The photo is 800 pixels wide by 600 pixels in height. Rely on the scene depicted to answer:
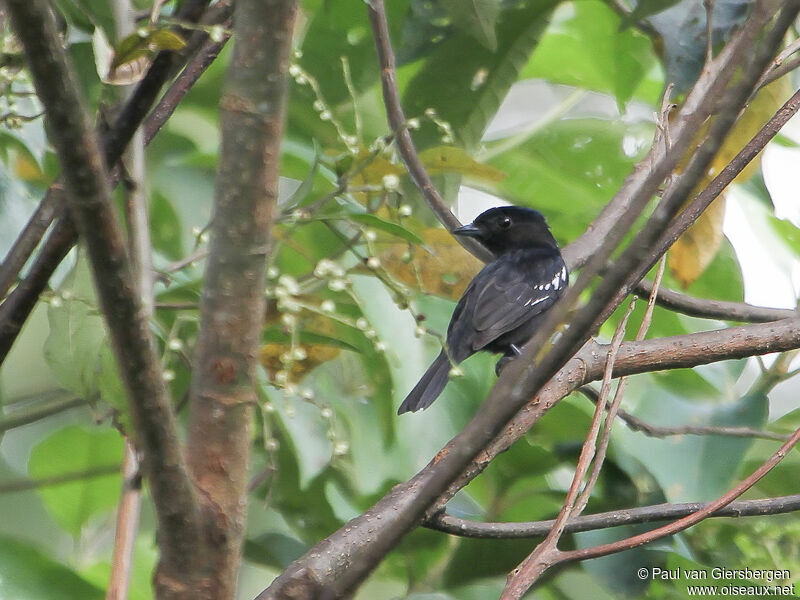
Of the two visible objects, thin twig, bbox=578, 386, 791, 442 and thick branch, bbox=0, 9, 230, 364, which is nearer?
thick branch, bbox=0, 9, 230, 364

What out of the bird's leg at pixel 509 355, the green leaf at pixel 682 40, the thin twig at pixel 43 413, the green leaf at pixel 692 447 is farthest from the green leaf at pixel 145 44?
the bird's leg at pixel 509 355

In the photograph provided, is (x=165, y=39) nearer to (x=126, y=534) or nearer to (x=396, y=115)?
(x=126, y=534)

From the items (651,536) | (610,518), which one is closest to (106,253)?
(651,536)

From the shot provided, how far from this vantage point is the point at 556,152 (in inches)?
116

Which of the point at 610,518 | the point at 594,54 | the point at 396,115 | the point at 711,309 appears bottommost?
the point at 610,518

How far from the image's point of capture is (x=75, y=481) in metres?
2.35

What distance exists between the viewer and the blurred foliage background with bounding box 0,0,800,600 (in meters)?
2.06

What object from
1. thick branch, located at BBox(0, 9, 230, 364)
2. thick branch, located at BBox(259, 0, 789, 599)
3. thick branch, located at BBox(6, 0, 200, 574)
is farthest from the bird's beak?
thick branch, located at BBox(6, 0, 200, 574)

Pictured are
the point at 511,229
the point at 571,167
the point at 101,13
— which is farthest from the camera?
the point at 511,229

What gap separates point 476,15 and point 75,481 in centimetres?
156

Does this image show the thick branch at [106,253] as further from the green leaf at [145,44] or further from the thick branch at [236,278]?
the green leaf at [145,44]

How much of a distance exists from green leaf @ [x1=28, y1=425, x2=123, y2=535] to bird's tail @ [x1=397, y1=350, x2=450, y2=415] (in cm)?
83

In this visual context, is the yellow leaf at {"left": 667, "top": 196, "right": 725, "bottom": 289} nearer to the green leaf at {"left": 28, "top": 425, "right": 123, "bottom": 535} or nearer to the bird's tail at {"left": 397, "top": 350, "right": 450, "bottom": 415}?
the bird's tail at {"left": 397, "top": 350, "right": 450, "bottom": 415}

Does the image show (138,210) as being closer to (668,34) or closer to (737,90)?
(737,90)
